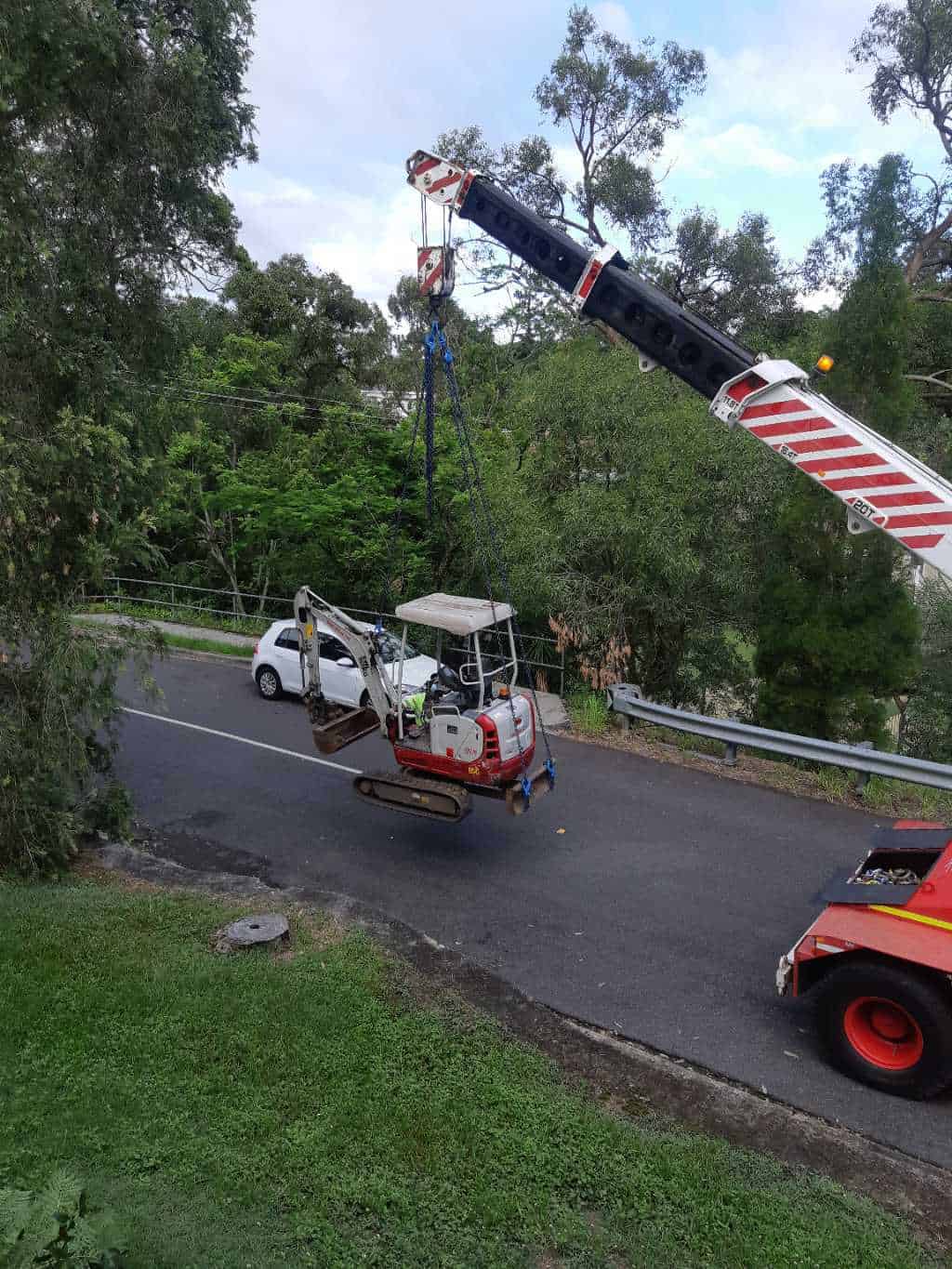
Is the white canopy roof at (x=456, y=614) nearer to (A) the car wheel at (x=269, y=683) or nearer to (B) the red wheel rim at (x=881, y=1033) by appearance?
(B) the red wheel rim at (x=881, y=1033)

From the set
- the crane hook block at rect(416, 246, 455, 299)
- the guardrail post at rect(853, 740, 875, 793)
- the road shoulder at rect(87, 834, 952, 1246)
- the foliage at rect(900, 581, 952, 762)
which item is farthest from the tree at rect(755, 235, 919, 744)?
the road shoulder at rect(87, 834, 952, 1246)

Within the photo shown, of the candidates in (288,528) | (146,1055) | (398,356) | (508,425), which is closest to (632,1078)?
(146,1055)

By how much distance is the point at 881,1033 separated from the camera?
21.4ft

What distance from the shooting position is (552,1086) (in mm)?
6082

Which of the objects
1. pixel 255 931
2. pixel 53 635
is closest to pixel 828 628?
pixel 255 931

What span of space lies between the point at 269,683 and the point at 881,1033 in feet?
38.6

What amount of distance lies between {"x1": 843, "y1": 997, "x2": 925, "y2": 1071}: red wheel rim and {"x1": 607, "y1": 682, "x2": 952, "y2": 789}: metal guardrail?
4.77 meters

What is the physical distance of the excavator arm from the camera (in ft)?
32.5

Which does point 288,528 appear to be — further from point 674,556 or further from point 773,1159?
point 773,1159

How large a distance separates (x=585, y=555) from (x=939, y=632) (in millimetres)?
7261

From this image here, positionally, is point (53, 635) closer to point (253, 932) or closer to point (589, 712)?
point (253, 932)

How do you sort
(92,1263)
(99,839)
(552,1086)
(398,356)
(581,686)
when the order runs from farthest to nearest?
(398,356) → (581,686) → (99,839) → (552,1086) → (92,1263)

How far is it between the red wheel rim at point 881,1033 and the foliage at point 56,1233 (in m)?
4.99

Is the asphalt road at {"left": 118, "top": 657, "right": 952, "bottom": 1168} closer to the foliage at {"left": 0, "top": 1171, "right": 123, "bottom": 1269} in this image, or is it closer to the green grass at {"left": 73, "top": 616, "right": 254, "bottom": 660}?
the foliage at {"left": 0, "top": 1171, "right": 123, "bottom": 1269}
